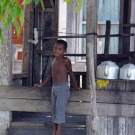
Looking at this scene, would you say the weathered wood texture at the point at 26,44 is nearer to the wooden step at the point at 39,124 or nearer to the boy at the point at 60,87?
the wooden step at the point at 39,124

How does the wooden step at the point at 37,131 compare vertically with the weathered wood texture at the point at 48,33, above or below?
below

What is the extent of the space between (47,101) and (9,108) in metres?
0.58

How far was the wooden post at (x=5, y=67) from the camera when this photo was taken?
18.3 ft

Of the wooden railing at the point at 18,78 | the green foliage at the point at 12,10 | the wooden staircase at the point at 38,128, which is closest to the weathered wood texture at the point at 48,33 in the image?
the wooden railing at the point at 18,78

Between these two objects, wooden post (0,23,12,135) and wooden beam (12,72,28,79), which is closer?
wooden post (0,23,12,135)

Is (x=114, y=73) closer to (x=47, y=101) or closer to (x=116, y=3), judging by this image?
(x=47, y=101)

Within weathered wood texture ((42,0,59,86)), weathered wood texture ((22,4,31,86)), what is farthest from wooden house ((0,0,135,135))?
weathered wood texture ((22,4,31,86))

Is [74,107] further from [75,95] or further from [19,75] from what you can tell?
[19,75]

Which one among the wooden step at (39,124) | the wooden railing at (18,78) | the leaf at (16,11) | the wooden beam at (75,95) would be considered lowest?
the wooden step at (39,124)

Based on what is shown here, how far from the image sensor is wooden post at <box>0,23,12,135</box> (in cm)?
557

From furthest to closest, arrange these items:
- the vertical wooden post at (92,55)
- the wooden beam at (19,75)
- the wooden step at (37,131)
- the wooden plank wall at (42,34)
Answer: the wooden plank wall at (42,34) < the wooden beam at (19,75) < the wooden step at (37,131) < the vertical wooden post at (92,55)

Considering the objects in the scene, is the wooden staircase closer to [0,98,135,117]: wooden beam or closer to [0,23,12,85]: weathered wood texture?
[0,98,135,117]: wooden beam

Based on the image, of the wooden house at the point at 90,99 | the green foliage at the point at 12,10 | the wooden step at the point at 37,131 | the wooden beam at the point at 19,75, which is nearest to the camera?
the green foliage at the point at 12,10

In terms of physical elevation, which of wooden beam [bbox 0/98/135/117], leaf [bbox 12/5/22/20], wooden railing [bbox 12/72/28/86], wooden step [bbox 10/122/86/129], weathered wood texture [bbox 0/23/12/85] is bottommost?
wooden step [bbox 10/122/86/129]
